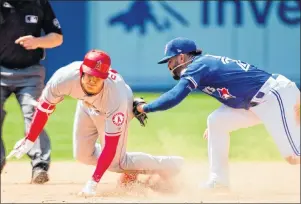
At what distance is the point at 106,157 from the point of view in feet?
27.3

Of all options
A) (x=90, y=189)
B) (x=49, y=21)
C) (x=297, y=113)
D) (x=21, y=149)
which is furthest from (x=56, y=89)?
(x=297, y=113)

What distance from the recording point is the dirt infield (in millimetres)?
8586

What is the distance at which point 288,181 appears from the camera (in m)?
10.1

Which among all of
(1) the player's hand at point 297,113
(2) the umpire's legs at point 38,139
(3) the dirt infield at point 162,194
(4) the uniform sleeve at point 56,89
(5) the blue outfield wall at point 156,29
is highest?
(4) the uniform sleeve at point 56,89

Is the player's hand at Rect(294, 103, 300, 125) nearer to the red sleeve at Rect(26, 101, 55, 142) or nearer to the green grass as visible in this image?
the red sleeve at Rect(26, 101, 55, 142)

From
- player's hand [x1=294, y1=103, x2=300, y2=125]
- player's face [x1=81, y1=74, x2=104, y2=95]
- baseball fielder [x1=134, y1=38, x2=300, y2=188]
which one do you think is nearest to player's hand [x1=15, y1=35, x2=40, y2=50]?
baseball fielder [x1=134, y1=38, x2=300, y2=188]

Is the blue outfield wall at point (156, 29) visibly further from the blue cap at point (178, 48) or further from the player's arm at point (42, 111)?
the blue cap at point (178, 48)

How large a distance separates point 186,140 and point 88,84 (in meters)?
5.77

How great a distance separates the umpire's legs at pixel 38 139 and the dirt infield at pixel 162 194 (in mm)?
217

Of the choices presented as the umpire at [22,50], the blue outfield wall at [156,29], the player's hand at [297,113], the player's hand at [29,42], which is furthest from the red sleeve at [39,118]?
the blue outfield wall at [156,29]

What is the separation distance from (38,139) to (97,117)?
2.99 feet

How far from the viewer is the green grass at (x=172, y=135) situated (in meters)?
12.6

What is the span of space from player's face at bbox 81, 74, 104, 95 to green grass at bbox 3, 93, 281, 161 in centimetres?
376

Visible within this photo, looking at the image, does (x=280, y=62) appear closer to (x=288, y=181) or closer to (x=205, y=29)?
(x=205, y=29)
